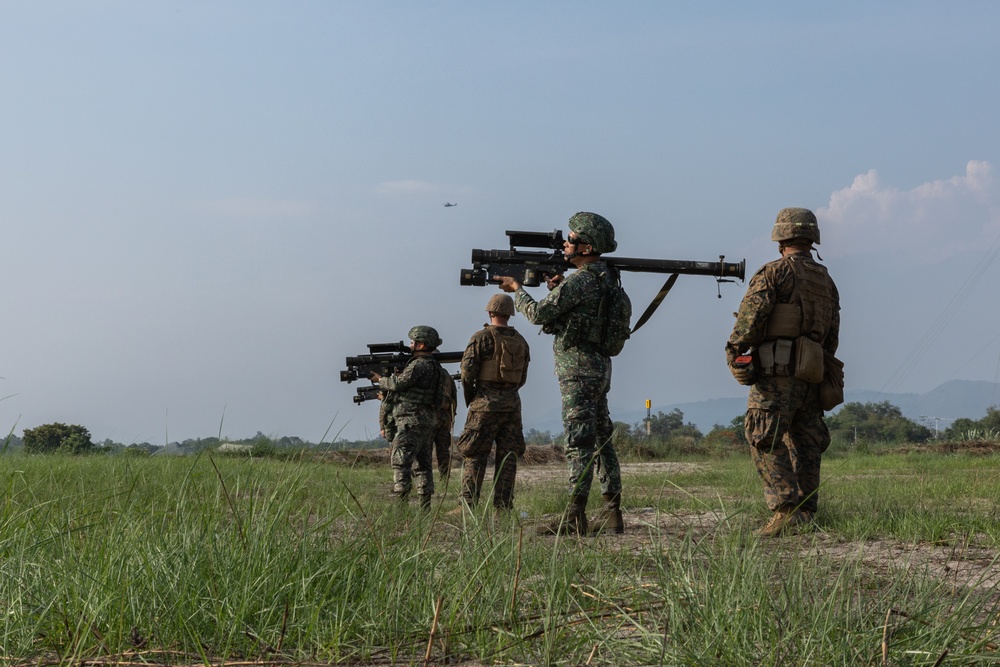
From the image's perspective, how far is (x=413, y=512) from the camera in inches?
168

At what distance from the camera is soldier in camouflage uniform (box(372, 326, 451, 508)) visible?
32.1 ft

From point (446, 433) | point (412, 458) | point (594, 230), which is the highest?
point (594, 230)

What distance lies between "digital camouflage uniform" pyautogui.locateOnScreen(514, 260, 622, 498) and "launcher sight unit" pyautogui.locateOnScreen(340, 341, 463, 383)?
5.13 metres

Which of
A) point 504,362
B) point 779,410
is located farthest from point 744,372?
point 504,362

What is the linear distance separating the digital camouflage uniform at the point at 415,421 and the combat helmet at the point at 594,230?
305 centimetres

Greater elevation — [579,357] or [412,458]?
[579,357]

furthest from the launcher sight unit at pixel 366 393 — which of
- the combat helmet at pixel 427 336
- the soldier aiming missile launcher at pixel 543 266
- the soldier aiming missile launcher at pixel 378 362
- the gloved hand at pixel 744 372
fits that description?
the gloved hand at pixel 744 372

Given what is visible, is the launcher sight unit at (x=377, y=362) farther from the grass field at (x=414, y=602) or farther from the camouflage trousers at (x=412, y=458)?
the grass field at (x=414, y=602)

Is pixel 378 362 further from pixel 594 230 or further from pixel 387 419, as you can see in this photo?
pixel 594 230

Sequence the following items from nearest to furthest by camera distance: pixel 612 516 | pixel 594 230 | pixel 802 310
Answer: pixel 802 310 → pixel 612 516 → pixel 594 230

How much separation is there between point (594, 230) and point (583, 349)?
0.90 metres

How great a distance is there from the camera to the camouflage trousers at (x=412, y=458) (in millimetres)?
9750

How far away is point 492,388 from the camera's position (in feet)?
31.0

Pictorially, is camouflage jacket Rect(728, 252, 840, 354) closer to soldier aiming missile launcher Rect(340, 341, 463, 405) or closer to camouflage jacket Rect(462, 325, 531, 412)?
camouflage jacket Rect(462, 325, 531, 412)
